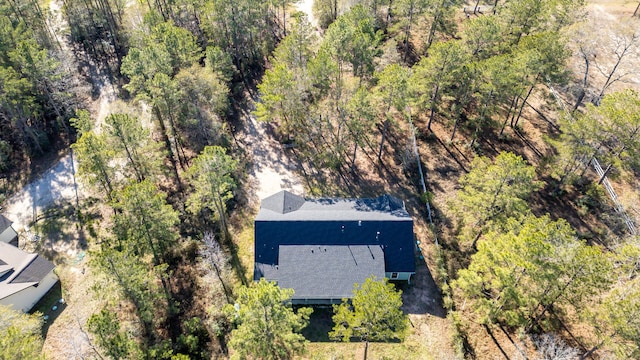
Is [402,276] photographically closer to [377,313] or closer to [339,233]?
[339,233]

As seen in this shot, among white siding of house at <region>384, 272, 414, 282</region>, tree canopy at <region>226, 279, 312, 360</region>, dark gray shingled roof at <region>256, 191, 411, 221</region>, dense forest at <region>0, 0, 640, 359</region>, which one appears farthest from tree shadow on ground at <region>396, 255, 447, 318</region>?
tree canopy at <region>226, 279, 312, 360</region>

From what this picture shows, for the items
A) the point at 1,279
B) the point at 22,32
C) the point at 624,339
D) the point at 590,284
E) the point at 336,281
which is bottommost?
the point at 1,279

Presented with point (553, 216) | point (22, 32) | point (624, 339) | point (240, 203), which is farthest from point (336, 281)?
point (22, 32)

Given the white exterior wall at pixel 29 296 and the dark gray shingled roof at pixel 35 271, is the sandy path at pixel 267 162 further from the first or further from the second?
the white exterior wall at pixel 29 296

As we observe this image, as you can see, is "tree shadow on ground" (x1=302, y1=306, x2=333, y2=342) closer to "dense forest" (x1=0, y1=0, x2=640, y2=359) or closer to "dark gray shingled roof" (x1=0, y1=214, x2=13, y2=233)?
"dense forest" (x1=0, y1=0, x2=640, y2=359)

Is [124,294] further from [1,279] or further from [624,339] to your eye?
[624,339]

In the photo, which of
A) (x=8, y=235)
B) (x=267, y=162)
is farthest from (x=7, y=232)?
(x=267, y=162)

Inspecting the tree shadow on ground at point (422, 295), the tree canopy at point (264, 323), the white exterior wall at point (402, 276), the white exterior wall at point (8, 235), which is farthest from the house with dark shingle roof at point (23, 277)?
the tree shadow on ground at point (422, 295)
